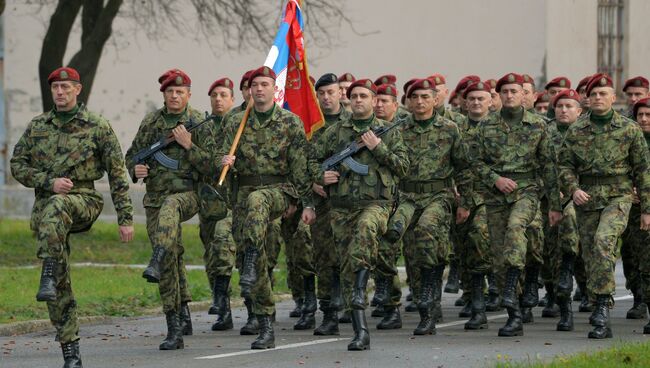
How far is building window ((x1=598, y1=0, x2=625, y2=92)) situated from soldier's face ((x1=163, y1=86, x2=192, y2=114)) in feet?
68.5

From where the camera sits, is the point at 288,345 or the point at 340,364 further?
the point at 288,345

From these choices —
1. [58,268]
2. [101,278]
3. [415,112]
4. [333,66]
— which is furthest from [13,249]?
[58,268]

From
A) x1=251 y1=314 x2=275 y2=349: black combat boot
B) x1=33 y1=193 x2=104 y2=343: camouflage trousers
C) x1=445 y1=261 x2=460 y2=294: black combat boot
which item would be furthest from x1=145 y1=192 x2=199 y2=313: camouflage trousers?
x1=445 y1=261 x2=460 y2=294: black combat boot

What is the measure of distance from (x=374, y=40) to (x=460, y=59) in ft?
5.54

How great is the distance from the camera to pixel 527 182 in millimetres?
14602

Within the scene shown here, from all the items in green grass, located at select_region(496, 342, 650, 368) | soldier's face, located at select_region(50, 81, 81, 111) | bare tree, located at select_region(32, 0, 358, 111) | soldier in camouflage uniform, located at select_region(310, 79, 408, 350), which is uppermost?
bare tree, located at select_region(32, 0, 358, 111)

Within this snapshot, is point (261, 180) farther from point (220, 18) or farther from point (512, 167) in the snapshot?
point (220, 18)

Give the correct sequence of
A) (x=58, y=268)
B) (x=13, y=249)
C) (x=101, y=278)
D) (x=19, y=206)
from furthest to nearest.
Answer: (x=19, y=206)
(x=13, y=249)
(x=101, y=278)
(x=58, y=268)

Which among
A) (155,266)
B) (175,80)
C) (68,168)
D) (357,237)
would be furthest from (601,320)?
(68,168)

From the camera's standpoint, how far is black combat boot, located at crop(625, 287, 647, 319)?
15.6 meters

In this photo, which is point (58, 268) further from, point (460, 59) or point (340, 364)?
point (460, 59)

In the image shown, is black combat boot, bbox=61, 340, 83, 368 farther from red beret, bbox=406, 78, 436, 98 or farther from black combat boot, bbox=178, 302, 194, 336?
red beret, bbox=406, 78, 436, 98

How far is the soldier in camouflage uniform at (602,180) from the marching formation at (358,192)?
1 cm

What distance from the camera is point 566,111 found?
52.9 ft
